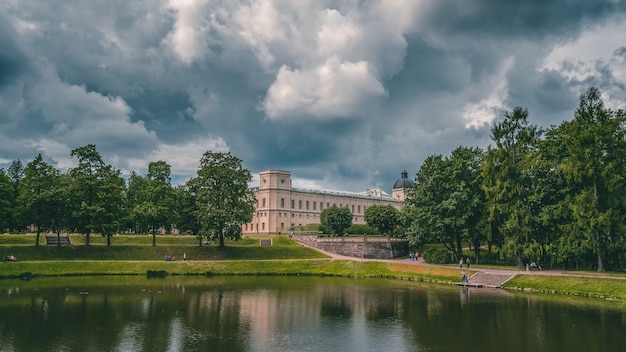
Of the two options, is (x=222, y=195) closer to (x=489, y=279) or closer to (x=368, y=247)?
(x=368, y=247)

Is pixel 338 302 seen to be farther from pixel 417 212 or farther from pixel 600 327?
pixel 417 212

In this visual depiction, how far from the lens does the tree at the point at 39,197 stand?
193 ft

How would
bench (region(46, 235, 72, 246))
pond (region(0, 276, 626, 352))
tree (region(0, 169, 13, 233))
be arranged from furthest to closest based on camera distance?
bench (region(46, 235, 72, 246)) < tree (region(0, 169, 13, 233)) < pond (region(0, 276, 626, 352))

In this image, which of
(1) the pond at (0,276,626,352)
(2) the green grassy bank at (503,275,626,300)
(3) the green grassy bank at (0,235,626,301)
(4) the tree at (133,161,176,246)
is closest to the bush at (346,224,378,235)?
(3) the green grassy bank at (0,235,626,301)

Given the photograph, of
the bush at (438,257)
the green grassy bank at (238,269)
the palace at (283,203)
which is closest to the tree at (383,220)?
the bush at (438,257)

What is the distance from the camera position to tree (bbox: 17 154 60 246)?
5872 cm

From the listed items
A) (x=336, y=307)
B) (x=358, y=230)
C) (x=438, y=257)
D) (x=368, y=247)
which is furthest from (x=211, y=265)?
(x=358, y=230)

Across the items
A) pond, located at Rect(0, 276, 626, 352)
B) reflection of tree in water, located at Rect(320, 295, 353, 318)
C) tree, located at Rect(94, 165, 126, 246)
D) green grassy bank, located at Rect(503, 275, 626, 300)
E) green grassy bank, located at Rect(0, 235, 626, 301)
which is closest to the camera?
pond, located at Rect(0, 276, 626, 352)

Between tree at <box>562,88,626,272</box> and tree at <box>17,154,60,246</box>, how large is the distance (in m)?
58.7

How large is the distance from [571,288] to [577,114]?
18.6m

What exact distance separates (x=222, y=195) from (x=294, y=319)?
41.1 m

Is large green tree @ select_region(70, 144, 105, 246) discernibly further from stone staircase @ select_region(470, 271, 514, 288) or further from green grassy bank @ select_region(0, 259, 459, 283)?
stone staircase @ select_region(470, 271, 514, 288)

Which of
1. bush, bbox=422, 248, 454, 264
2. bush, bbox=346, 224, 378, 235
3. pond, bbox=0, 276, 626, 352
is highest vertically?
bush, bbox=346, 224, 378, 235

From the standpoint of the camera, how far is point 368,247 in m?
74.7
